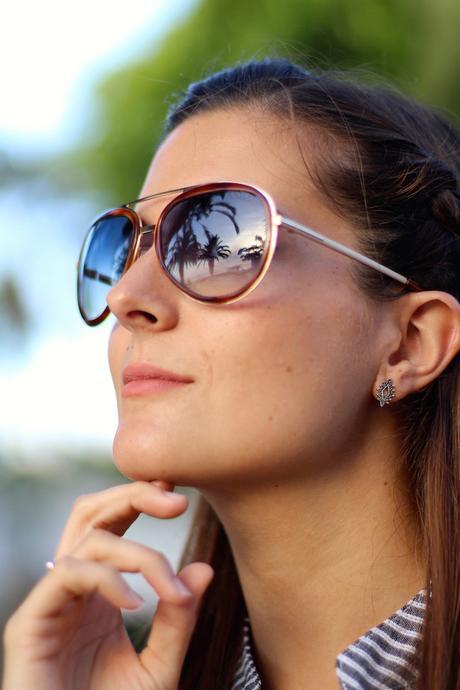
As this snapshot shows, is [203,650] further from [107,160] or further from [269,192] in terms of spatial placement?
[107,160]

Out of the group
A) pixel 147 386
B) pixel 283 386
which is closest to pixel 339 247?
pixel 283 386

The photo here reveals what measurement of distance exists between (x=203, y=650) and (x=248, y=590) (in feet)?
1.05

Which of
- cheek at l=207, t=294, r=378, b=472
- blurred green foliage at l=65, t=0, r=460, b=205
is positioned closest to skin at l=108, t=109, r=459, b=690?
cheek at l=207, t=294, r=378, b=472

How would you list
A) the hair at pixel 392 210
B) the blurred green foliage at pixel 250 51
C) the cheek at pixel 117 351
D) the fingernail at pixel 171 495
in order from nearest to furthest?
1. the fingernail at pixel 171 495
2. the hair at pixel 392 210
3. the cheek at pixel 117 351
4. the blurred green foliage at pixel 250 51

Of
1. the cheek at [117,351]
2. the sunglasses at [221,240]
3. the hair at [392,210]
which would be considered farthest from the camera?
the cheek at [117,351]

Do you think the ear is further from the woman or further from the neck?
the neck

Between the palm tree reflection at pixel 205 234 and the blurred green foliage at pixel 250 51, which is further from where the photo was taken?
the blurred green foliage at pixel 250 51

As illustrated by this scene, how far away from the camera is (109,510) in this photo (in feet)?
7.55

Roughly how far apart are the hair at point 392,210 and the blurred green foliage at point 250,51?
4.48m

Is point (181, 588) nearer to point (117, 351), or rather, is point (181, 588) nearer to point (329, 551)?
point (329, 551)

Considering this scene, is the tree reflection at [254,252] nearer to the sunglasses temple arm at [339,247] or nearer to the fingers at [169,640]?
the sunglasses temple arm at [339,247]

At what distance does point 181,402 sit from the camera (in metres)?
2.27

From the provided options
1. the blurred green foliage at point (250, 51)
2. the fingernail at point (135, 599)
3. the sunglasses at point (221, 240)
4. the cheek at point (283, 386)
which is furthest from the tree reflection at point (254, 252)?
the blurred green foliage at point (250, 51)

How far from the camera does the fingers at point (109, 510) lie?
224 centimetres
